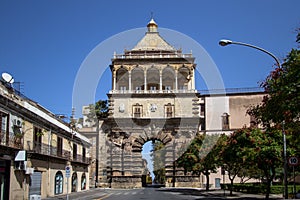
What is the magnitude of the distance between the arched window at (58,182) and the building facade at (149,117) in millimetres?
20329

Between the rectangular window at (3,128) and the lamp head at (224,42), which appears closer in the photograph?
the lamp head at (224,42)

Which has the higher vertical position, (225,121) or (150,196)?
(225,121)

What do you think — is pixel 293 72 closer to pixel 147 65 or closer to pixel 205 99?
pixel 147 65

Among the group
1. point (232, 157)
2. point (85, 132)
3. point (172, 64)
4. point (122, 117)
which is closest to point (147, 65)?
point (172, 64)

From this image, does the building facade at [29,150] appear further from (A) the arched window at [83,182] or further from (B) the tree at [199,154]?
(B) the tree at [199,154]

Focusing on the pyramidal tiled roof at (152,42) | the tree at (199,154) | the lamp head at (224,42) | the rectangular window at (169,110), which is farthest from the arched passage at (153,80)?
the lamp head at (224,42)

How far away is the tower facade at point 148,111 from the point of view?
5881 cm

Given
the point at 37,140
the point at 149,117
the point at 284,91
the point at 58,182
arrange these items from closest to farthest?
the point at 284,91 < the point at 37,140 < the point at 58,182 < the point at 149,117

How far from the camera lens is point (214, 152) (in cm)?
4084

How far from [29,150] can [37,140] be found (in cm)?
245

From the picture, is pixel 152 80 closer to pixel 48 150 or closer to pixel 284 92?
pixel 48 150

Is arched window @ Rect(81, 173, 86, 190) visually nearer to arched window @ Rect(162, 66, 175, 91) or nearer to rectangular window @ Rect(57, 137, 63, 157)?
rectangular window @ Rect(57, 137, 63, 157)

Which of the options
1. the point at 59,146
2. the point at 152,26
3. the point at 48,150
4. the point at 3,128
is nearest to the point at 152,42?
the point at 152,26

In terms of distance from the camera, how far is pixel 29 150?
27.6 m
